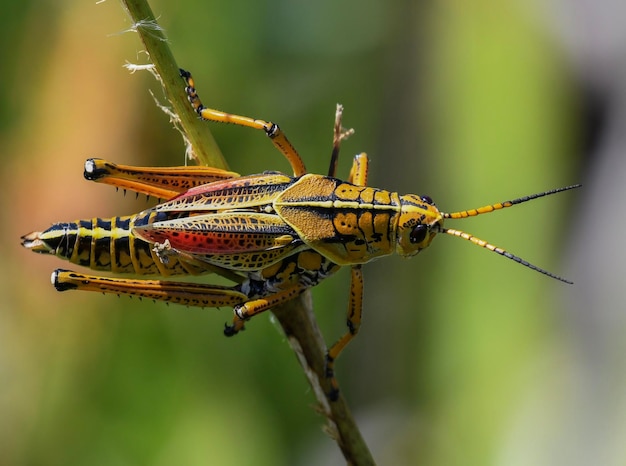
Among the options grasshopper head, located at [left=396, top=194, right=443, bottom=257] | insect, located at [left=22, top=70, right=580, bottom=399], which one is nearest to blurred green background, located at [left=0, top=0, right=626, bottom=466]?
insect, located at [left=22, top=70, right=580, bottom=399]

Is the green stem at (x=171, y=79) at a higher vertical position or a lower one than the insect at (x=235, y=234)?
higher

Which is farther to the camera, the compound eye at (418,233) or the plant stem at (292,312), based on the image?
the compound eye at (418,233)

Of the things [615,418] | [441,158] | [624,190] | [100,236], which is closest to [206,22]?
[441,158]

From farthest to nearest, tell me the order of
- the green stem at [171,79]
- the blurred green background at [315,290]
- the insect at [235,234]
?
1. the blurred green background at [315,290]
2. the insect at [235,234]
3. the green stem at [171,79]

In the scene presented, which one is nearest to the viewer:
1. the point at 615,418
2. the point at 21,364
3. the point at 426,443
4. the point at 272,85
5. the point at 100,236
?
the point at 100,236

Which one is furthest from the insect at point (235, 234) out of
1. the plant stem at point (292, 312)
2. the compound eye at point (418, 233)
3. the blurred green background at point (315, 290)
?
the blurred green background at point (315, 290)

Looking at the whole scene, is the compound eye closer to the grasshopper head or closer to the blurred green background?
the grasshopper head

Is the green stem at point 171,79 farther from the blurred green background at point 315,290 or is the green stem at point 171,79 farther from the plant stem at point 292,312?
the blurred green background at point 315,290

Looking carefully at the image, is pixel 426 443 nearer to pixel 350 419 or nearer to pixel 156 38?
pixel 350 419
